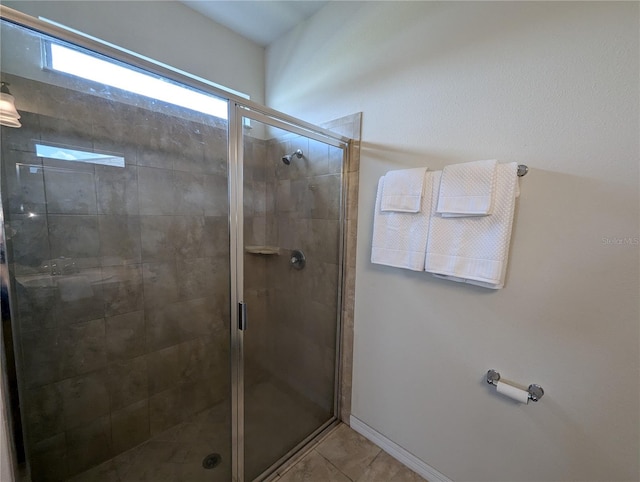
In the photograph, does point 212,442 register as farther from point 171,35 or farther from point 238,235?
point 171,35

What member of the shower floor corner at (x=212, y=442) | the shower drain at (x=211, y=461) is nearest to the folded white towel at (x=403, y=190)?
the shower floor corner at (x=212, y=442)

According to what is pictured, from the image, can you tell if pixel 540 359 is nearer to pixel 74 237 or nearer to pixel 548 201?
pixel 548 201

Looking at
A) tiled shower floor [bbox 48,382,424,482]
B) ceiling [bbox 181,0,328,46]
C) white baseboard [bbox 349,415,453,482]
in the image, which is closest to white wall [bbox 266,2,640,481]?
white baseboard [bbox 349,415,453,482]

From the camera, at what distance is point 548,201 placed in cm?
96

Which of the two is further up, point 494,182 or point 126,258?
point 494,182

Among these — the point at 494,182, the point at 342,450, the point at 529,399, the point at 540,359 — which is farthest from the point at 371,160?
the point at 342,450

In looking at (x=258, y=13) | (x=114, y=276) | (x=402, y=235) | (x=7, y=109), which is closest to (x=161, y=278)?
(x=114, y=276)

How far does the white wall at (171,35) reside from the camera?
1313mm

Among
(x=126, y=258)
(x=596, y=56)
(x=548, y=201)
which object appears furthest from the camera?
(x=126, y=258)

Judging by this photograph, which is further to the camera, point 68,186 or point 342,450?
point 342,450

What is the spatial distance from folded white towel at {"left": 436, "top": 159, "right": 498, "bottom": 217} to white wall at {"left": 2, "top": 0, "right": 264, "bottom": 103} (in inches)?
67.8

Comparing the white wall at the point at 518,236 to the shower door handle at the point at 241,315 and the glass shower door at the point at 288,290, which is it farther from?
the shower door handle at the point at 241,315

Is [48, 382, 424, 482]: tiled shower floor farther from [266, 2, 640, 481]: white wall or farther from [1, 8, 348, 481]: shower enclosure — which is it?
[266, 2, 640, 481]: white wall

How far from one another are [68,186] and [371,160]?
1.54 meters
